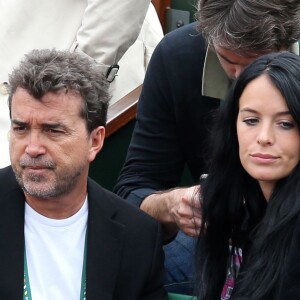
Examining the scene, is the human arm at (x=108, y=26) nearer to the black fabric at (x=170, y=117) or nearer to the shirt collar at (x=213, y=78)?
the black fabric at (x=170, y=117)

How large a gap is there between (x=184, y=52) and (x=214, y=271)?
3.15ft

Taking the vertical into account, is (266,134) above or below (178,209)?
above

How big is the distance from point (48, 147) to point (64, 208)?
0.20 m

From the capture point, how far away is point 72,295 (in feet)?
8.86

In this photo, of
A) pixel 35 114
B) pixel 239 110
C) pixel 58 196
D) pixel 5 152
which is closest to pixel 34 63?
pixel 35 114

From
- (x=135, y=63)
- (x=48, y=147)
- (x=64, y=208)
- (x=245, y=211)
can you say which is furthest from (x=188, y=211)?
(x=135, y=63)

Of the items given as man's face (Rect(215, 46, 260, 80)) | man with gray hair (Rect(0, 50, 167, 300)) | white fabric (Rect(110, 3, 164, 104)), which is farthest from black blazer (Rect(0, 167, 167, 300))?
white fabric (Rect(110, 3, 164, 104))

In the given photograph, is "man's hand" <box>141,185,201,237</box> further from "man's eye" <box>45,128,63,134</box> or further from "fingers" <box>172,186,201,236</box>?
"man's eye" <box>45,128,63,134</box>

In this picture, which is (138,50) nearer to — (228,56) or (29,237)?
(228,56)

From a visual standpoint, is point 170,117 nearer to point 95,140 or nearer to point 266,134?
point 95,140

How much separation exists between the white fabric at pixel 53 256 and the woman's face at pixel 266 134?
2.00ft

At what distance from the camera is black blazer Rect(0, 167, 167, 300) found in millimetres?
2668

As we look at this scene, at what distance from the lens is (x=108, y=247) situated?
2.75 metres

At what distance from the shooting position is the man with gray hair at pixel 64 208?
2617mm
